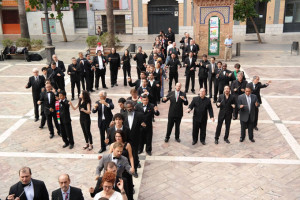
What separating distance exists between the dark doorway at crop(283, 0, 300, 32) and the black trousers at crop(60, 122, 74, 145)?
2637cm

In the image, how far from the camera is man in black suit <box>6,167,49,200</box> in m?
5.43

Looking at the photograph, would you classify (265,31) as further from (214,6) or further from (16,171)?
(16,171)

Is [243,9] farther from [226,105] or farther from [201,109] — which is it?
[201,109]

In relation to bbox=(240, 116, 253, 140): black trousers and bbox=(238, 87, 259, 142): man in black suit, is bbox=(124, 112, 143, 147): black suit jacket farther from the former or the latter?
bbox=(240, 116, 253, 140): black trousers

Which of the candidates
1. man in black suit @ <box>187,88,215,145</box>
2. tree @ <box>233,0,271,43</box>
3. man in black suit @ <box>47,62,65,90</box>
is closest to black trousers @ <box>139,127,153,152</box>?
man in black suit @ <box>187,88,215,145</box>

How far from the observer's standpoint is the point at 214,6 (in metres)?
19.5

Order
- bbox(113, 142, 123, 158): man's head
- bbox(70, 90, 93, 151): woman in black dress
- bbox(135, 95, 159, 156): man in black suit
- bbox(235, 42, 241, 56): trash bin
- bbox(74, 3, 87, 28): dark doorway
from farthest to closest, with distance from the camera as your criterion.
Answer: bbox(74, 3, 87, 28): dark doorway < bbox(235, 42, 241, 56): trash bin < bbox(70, 90, 93, 151): woman in black dress < bbox(135, 95, 159, 156): man in black suit < bbox(113, 142, 123, 158): man's head

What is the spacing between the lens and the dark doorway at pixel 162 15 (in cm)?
3175

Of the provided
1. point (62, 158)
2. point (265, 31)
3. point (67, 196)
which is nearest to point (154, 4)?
point (265, 31)

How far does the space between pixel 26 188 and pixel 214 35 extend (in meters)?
16.4

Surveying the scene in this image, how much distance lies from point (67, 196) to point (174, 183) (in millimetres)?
3062

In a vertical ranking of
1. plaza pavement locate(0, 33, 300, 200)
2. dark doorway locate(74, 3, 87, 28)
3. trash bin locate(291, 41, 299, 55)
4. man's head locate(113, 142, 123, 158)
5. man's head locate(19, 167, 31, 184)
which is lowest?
plaza pavement locate(0, 33, 300, 200)

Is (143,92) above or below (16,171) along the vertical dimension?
above

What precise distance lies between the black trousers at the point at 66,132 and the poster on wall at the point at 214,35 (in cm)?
1287
